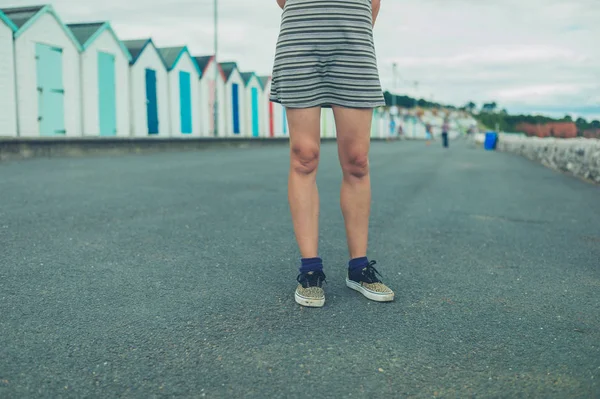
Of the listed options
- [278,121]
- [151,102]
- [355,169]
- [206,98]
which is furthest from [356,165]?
[278,121]

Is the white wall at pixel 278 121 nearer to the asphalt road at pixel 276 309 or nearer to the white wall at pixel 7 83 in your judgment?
the white wall at pixel 7 83

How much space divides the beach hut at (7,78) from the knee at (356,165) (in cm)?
1479

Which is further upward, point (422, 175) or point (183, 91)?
point (183, 91)

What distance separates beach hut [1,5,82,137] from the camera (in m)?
15.9

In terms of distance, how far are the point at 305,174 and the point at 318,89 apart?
404 mm

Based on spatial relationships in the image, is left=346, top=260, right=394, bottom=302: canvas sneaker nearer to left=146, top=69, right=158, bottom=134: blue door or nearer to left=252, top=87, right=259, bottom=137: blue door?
left=146, top=69, right=158, bottom=134: blue door

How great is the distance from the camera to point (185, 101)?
25.0 metres

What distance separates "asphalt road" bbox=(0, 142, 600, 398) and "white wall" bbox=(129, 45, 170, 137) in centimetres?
1664

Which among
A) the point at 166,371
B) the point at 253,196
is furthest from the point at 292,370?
the point at 253,196

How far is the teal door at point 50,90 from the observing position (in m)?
16.5

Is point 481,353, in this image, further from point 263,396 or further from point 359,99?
point 359,99

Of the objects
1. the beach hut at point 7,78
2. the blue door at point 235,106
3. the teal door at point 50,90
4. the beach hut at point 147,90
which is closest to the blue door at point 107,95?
the beach hut at point 147,90

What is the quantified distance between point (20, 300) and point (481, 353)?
1943mm

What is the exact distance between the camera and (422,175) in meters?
11.0
